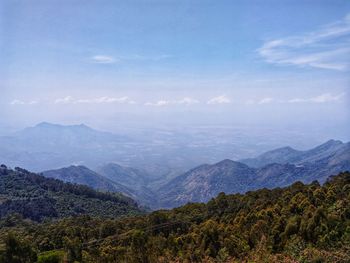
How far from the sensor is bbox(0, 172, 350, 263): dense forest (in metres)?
21.6

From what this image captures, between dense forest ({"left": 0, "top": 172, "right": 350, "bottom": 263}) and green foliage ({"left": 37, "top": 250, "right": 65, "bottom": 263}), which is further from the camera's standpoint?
green foliage ({"left": 37, "top": 250, "right": 65, "bottom": 263})

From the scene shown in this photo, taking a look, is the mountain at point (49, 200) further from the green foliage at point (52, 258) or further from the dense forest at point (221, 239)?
the green foliage at point (52, 258)

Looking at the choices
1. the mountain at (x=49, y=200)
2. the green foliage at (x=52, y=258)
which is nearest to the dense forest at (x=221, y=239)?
the green foliage at (x=52, y=258)

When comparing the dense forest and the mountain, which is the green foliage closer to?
the dense forest

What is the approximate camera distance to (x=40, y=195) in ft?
341

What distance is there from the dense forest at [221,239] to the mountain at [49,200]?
49.6m

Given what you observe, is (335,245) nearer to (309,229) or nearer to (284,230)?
(309,229)

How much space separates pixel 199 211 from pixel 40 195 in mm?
73730

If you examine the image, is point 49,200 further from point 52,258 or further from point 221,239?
point 221,239

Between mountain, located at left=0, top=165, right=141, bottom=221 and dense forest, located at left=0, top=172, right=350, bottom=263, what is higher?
dense forest, located at left=0, top=172, right=350, bottom=263

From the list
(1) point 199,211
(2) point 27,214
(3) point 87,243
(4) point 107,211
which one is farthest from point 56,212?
(3) point 87,243

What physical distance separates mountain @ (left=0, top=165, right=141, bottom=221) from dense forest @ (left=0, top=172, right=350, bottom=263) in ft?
163

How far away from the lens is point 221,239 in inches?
1077

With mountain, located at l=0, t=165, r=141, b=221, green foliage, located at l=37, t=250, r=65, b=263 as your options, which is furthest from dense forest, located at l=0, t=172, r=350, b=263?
mountain, located at l=0, t=165, r=141, b=221
